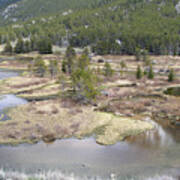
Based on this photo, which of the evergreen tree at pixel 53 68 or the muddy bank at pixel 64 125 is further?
the evergreen tree at pixel 53 68

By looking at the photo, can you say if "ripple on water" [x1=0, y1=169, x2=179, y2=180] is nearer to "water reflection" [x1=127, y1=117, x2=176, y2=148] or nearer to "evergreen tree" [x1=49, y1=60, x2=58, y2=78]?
"water reflection" [x1=127, y1=117, x2=176, y2=148]

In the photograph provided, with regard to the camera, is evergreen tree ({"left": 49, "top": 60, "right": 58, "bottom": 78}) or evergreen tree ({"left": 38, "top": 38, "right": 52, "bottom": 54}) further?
evergreen tree ({"left": 38, "top": 38, "right": 52, "bottom": 54})

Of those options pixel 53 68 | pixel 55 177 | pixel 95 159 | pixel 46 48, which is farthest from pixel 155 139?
pixel 46 48

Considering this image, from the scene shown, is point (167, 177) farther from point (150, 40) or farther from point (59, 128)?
point (150, 40)

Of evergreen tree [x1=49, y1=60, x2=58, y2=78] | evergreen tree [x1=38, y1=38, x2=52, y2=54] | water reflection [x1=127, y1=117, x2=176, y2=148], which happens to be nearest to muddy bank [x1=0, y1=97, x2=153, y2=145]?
water reflection [x1=127, y1=117, x2=176, y2=148]

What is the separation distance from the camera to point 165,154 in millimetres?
36812

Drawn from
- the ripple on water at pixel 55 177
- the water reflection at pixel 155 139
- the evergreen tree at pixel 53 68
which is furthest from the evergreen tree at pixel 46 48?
the ripple on water at pixel 55 177

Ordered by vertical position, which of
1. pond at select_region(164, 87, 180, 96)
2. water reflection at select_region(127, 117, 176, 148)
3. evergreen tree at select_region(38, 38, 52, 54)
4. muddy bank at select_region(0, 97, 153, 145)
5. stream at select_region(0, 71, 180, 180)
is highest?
evergreen tree at select_region(38, 38, 52, 54)

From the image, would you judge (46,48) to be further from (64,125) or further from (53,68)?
(64,125)

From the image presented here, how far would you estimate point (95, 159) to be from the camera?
118 ft

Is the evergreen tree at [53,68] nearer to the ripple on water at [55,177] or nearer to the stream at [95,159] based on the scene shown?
the stream at [95,159]

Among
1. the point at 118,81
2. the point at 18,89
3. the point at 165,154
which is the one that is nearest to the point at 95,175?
the point at 165,154

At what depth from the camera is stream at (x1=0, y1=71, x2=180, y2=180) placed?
104 ft

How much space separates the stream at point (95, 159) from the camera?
1252 inches
